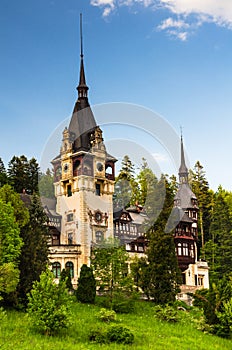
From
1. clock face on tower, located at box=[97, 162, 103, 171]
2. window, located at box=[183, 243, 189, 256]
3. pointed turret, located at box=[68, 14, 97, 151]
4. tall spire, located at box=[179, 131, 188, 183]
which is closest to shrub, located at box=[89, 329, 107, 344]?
clock face on tower, located at box=[97, 162, 103, 171]

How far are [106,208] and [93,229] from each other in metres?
3.17

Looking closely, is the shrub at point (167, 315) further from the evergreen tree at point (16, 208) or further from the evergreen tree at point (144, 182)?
the evergreen tree at point (144, 182)

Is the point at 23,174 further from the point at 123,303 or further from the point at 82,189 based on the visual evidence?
the point at 123,303

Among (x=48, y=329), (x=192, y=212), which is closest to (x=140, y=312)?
(x=48, y=329)

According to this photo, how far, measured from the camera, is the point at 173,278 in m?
46.0

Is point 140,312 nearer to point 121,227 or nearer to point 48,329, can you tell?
point 48,329

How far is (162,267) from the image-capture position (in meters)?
46.2

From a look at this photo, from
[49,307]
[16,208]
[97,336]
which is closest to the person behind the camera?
[97,336]

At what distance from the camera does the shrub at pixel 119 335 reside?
30500mm

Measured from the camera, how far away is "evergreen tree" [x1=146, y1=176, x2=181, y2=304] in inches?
1796

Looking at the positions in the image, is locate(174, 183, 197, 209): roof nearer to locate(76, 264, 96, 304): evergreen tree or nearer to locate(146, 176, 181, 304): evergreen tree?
locate(146, 176, 181, 304): evergreen tree

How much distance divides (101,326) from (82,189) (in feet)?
83.9

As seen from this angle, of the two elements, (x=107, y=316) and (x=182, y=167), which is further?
(x=182, y=167)

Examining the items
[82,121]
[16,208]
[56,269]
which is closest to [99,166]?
[82,121]
